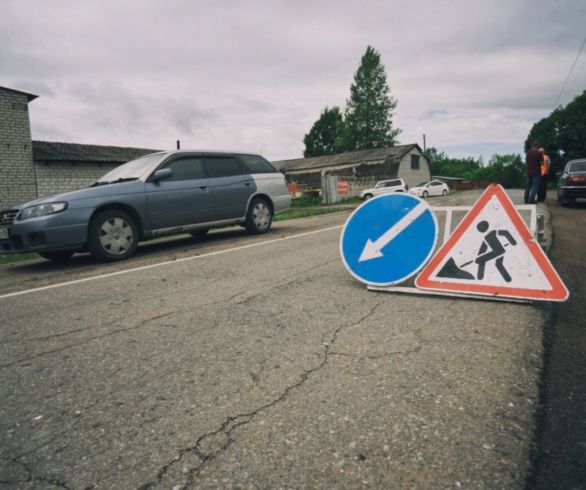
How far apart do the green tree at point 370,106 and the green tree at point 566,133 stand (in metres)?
19.9

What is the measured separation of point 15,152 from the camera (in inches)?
777

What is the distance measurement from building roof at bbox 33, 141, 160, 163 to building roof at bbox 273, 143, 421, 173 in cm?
2231

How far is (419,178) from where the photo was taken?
46406 millimetres

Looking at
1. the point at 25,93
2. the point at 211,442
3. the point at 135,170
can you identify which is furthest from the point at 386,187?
the point at 211,442

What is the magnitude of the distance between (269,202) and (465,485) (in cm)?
776

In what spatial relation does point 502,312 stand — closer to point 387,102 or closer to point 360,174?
point 360,174

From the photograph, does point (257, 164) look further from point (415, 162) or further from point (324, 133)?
point (324, 133)

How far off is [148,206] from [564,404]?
20.1 ft

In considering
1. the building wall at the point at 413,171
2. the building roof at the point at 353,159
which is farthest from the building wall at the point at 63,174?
the building wall at the point at 413,171

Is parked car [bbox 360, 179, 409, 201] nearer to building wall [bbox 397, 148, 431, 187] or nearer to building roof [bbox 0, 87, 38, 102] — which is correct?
building wall [bbox 397, 148, 431, 187]

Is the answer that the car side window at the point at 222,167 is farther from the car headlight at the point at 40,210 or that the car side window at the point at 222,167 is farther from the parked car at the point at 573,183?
the parked car at the point at 573,183

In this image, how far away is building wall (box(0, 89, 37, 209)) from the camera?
1927 centimetres

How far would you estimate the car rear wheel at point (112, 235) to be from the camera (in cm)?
611

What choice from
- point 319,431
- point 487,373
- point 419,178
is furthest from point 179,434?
point 419,178
